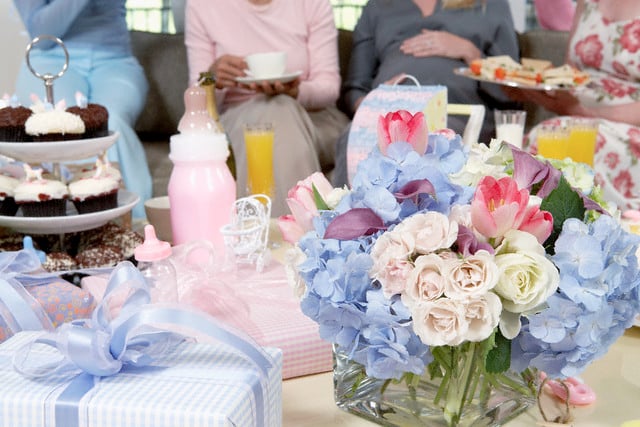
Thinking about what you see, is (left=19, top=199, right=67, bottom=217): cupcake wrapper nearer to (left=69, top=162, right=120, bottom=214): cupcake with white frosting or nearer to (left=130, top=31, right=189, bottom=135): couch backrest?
(left=69, top=162, right=120, bottom=214): cupcake with white frosting

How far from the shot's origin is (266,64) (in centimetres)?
267

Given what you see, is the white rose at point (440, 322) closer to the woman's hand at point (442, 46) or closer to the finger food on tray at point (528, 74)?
the finger food on tray at point (528, 74)

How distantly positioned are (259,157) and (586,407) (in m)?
1.27

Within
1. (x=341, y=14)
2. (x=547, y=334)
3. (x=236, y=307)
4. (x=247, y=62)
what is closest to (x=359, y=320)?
(x=547, y=334)

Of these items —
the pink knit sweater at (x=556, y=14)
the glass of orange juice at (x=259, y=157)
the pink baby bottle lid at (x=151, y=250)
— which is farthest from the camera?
the pink knit sweater at (x=556, y=14)

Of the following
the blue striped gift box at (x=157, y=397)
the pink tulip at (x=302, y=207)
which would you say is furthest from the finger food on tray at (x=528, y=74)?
the blue striped gift box at (x=157, y=397)

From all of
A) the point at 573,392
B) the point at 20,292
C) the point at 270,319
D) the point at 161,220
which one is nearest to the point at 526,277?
the point at 573,392

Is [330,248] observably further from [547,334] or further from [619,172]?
[619,172]

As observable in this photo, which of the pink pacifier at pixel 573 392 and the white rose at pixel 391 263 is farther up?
the white rose at pixel 391 263

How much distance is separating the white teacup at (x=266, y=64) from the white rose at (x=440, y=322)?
205 cm

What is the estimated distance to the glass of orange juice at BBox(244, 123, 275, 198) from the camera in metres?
2.07

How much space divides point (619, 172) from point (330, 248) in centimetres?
226

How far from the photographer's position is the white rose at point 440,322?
68 cm

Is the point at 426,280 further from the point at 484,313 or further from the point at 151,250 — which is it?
the point at 151,250
